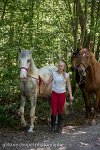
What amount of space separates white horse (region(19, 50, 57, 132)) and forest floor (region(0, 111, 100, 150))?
486mm

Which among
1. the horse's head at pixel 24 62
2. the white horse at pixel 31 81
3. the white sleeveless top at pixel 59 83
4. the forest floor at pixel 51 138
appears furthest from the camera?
the white sleeveless top at pixel 59 83

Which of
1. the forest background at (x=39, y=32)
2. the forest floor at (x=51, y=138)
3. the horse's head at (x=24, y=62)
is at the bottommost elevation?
the forest floor at (x=51, y=138)

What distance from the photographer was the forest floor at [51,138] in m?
7.99

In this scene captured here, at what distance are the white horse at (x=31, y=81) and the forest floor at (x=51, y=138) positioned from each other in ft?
1.59

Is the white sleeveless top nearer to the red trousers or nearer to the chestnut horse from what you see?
the red trousers

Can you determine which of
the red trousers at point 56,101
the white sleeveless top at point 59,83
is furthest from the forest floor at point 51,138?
the white sleeveless top at point 59,83

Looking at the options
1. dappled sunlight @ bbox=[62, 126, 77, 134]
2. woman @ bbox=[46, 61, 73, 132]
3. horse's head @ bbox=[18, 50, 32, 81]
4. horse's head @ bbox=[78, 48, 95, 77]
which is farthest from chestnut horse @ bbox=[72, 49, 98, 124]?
horse's head @ bbox=[18, 50, 32, 81]

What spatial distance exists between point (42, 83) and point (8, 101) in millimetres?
3037

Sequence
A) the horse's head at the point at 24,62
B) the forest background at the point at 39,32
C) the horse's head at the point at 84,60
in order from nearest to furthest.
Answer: the horse's head at the point at 24,62, the horse's head at the point at 84,60, the forest background at the point at 39,32

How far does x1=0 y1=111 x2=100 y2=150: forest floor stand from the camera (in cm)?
799

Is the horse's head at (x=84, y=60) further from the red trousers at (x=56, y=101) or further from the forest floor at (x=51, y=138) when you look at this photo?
the forest floor at (x=51, y=138)

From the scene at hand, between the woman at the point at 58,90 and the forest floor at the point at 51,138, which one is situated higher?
the woman at the point at 58,90

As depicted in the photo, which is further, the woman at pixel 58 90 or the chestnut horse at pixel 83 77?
the chestnut horse at pixel 83 77

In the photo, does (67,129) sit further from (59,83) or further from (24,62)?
(24,62)
